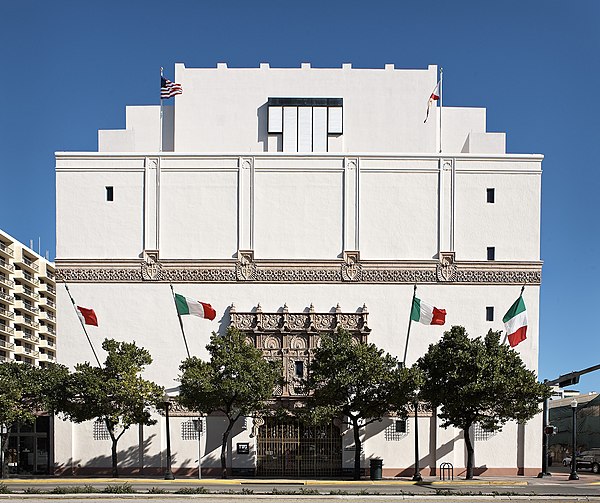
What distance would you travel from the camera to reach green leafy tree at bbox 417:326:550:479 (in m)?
42.2

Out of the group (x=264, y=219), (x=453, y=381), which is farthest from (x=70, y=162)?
(x=453, y=381)

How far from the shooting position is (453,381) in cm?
4294

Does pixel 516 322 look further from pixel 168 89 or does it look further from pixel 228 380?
pixel 168 89

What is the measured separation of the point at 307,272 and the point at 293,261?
115 cm

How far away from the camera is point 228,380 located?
42875mm

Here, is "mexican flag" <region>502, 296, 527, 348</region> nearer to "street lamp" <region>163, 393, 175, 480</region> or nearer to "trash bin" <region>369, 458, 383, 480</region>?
"trash bin" <region>369, 458, 383, 480</region>

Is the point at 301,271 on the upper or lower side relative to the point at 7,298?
upper

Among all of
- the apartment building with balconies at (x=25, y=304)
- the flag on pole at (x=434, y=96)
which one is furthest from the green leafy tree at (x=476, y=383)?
the apartment building with balconies at (x=25, y=304)

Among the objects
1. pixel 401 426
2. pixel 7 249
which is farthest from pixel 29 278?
pixel 401 426

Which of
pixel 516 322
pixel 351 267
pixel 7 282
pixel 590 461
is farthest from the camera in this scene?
pixel 7 282

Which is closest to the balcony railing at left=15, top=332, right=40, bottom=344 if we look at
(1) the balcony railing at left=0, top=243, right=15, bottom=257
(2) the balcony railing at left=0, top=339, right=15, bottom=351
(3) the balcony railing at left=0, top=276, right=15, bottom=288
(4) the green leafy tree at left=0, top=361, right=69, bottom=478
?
(2) the balcony railing at left=0, top=339, right=15, bottom=351

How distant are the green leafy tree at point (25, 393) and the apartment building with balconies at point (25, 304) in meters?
55.7

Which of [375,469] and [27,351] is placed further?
[27,351]

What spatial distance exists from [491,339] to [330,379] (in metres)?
9.46
